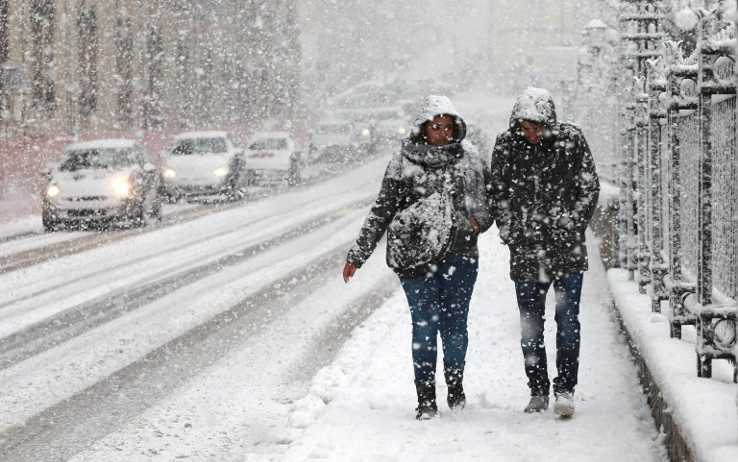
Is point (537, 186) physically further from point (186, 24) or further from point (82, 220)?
point (186, 24)

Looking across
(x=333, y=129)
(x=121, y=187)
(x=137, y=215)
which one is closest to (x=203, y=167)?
(x=137, y=215)

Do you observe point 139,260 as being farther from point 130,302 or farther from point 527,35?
point 527,35

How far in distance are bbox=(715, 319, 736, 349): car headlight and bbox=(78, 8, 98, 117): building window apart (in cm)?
3233

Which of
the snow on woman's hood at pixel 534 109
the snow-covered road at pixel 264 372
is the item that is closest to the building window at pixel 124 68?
the snow-covered road at pixel 264 372

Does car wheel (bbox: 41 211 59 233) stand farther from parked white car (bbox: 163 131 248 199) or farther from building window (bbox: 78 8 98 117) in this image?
building window (bbox: 78 8 98 117)

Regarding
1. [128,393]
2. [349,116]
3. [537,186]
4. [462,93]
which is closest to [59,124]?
[349,116]

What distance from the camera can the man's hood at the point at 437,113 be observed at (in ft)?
19.8

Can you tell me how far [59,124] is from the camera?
33.4 meters

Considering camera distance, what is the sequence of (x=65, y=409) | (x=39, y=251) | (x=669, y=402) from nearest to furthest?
(x=669, y=402) → (x=65, y=409) → (x=39, y=251)

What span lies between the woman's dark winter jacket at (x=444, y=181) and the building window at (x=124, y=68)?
33435mm

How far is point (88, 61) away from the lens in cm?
3709

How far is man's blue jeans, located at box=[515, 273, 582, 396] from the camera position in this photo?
6082 mm

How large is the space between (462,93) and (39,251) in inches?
2571

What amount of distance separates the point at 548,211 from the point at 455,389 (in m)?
1.08
